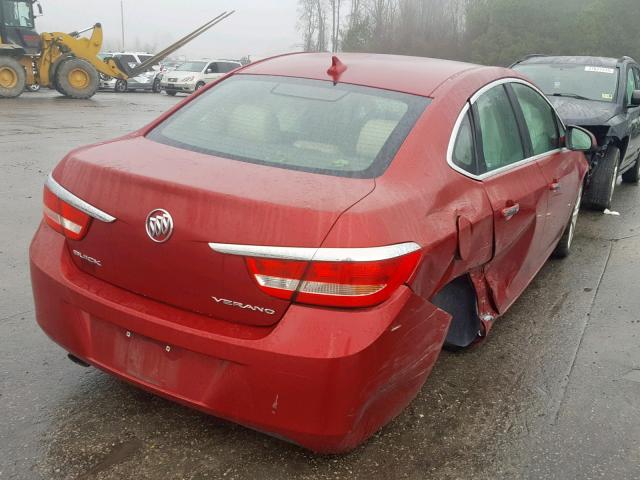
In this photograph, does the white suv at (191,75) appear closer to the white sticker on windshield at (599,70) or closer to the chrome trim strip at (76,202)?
the white sticker on windshield at (599,70)

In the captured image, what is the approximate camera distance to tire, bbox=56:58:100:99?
22.0 m

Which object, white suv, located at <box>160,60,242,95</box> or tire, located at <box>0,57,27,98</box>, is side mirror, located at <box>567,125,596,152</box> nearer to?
tire, located at <box>0,57,27,98</box>

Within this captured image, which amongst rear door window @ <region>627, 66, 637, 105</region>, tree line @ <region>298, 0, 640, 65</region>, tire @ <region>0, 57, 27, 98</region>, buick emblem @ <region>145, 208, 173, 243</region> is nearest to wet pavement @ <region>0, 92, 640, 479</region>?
buick emblem @ <region>145, 208, 173, 243</region>

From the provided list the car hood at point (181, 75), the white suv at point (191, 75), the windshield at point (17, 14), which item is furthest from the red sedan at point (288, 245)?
the car hood at point (181, 75)

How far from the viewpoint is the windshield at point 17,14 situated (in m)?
21.1

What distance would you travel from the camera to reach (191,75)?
28.5 metres

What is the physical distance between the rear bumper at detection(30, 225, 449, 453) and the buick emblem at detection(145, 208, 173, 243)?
27 cm

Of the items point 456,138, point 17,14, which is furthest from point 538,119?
point 17,14

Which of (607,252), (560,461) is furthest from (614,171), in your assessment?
(560,461)

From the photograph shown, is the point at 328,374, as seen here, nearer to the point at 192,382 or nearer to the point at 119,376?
the point at 192,382

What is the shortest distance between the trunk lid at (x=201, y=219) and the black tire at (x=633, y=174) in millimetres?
8168

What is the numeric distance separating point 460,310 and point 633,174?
24.3 feet

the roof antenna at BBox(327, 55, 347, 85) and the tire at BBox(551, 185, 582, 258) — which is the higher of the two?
the roof antenna at BBox(327, 55, 347, 85)

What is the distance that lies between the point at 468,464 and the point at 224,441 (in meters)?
1.00
